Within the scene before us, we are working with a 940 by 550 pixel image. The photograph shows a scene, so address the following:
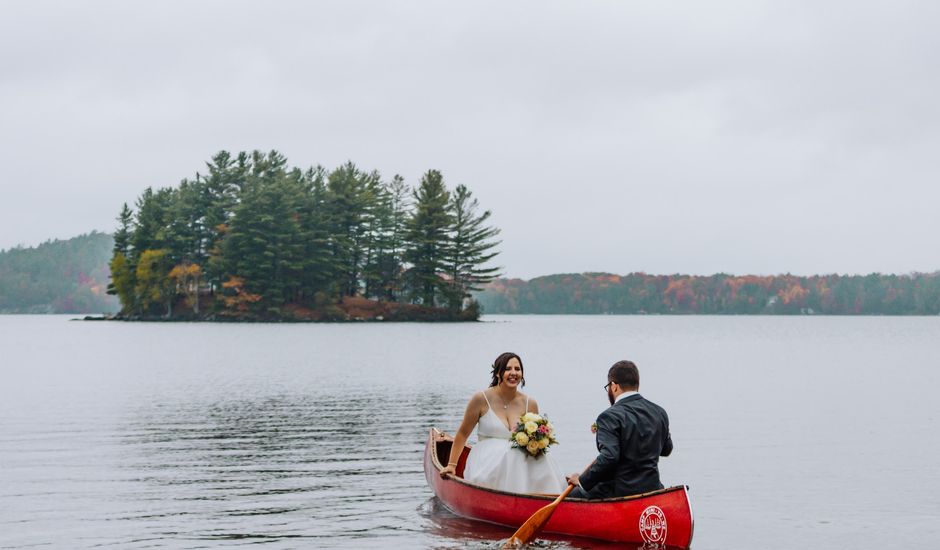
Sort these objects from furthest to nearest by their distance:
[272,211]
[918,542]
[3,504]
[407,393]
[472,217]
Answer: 1. [472,217]
2. [272,211]
3. [407,393]
4. [3,504]
5. [918,542]

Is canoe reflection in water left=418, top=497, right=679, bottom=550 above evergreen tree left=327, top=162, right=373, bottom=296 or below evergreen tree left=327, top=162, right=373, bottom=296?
below

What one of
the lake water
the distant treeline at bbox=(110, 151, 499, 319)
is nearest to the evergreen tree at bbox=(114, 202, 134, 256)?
the distant treeline at bbox=(110, 151, 499, 319)

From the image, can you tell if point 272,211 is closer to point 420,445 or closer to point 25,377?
point 25,377

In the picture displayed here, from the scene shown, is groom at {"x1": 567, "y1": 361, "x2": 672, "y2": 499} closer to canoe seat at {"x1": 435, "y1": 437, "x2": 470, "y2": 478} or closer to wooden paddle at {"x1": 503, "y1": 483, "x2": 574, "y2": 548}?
wooden paddle at {"x1": 503, "y1": 483, "x2": 574, "y2": 548}

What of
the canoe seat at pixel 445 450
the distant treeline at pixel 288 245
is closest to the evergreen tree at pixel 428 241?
the distant treeline at pixel 288 245

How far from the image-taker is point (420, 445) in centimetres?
2145

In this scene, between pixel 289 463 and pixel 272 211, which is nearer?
pixel 289 463

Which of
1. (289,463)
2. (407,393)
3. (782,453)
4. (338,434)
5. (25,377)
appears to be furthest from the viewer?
(25,377)

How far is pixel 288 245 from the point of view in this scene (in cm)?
11281

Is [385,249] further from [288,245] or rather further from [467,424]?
[467,424]

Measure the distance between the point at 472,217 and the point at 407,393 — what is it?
9078cm

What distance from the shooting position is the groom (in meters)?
11.4

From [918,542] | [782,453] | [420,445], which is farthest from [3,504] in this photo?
[782,453]

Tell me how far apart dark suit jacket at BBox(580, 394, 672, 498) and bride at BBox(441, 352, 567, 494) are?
1344 millimetres
